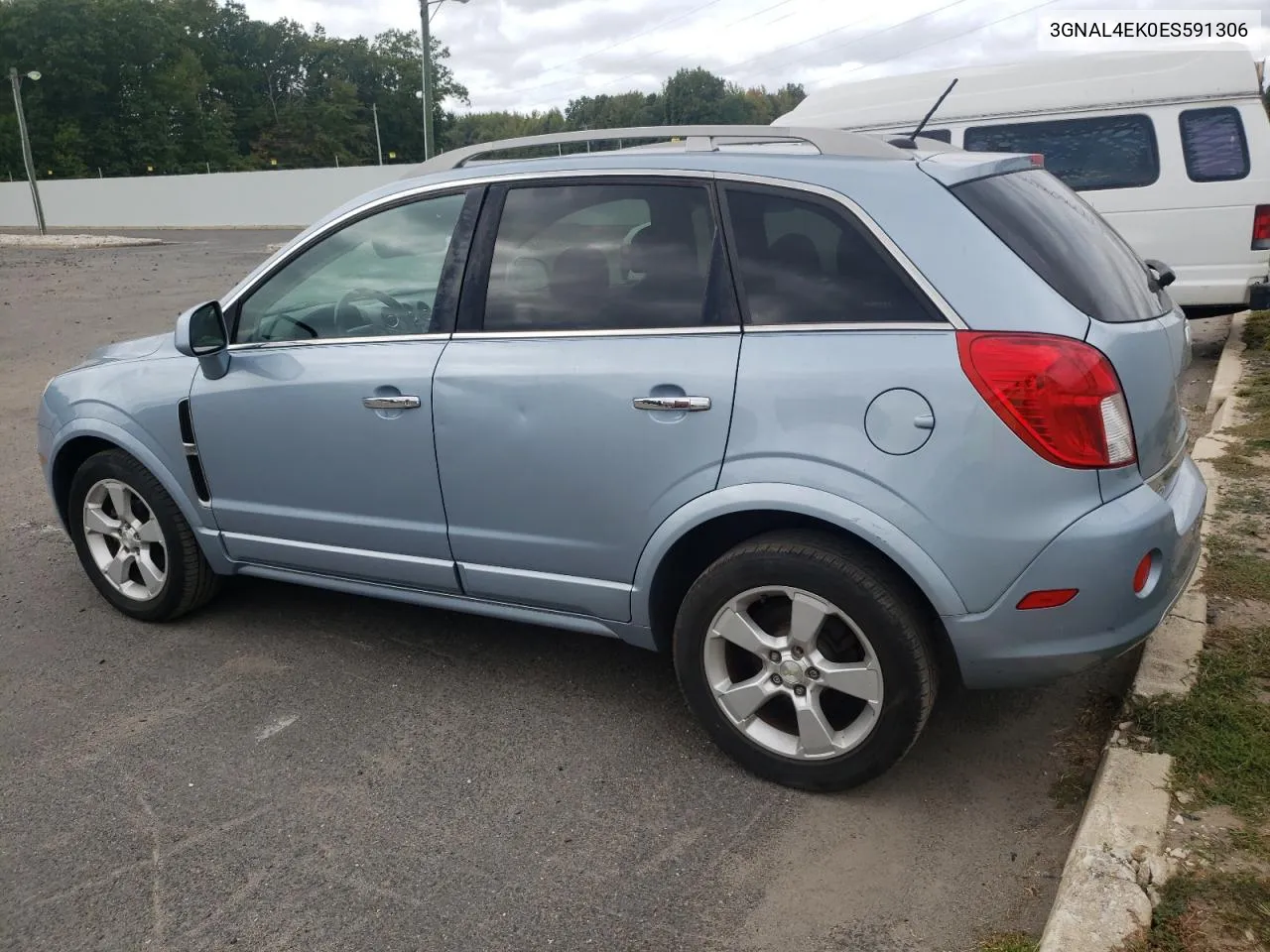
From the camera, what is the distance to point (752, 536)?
3.22 m

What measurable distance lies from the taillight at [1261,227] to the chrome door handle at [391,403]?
26.0 feet

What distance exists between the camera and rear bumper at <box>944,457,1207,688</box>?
109 inches

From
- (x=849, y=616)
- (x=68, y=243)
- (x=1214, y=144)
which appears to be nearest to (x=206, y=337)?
(x=849, y=616)

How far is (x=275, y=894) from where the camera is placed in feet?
9.31

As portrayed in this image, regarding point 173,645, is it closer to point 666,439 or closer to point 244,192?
point 666,439

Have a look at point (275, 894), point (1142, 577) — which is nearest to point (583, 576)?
point (275, 894)

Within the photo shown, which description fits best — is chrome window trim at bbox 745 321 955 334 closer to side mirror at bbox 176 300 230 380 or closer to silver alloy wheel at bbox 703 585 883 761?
→ silver alloy wheel at bbox 703 585 883 761

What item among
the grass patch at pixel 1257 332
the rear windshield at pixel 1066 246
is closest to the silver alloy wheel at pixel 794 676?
the rear windshield at pixel 1066 246

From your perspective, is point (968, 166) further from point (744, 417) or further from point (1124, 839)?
point (1124, 839)

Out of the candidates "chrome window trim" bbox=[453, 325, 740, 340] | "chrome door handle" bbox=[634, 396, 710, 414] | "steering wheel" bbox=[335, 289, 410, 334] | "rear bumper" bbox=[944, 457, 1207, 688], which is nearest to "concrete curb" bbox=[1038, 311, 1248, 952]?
"rear bumper" bbox=[944, 457, 1207, 688]

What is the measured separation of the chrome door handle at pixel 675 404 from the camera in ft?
10.2

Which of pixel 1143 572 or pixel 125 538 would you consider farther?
pixel 125 538

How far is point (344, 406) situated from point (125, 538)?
1482 millimetres

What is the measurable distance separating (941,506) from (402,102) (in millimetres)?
95329
